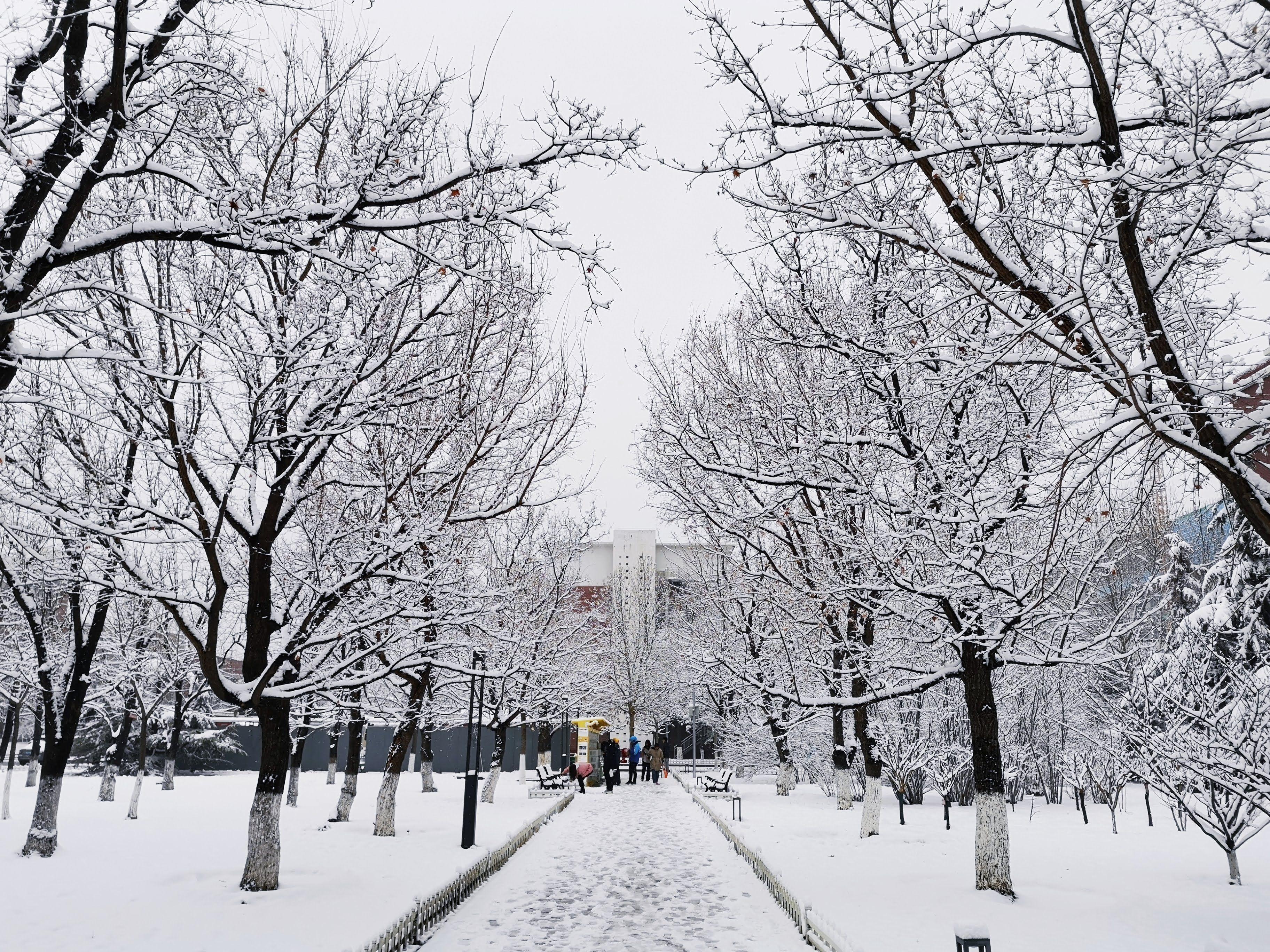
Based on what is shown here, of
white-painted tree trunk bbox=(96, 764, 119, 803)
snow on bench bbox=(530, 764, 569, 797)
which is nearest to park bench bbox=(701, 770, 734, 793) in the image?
snow on bench bbox=(530, 764, 569, 797)

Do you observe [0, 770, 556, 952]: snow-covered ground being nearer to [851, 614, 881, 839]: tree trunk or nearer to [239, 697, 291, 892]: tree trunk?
[239, 697, 291, 892]: tree trunk

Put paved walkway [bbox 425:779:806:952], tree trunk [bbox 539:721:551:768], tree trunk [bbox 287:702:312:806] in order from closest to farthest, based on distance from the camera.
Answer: paved walkway [bbox 425:779:806:952], tree trunk [bbox 287:702:312:806], tree trunk [bbox 539:721:551:768]

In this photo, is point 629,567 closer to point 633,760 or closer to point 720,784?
point 633,760

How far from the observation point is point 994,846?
9594 mm

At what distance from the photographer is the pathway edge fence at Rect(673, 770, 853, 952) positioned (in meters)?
6.95

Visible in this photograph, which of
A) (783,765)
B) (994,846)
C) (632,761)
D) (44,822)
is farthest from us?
(632,761)

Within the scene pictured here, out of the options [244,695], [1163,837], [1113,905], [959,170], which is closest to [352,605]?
[244,695]

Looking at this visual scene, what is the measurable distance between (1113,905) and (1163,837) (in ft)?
28.6

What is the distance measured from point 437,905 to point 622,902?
249 cm

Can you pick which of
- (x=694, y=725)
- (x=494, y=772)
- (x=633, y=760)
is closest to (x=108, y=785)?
(x=494, y=772)

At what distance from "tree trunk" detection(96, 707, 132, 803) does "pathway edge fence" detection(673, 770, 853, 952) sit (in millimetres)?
19383

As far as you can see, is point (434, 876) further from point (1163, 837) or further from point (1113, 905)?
point (1163, 837)

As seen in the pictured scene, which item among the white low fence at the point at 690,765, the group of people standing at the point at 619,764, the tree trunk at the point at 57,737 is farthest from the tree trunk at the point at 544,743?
the tree trunk at the point at 57,737

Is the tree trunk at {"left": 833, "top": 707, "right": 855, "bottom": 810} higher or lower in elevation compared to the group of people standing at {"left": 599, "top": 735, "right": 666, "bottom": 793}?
higher
